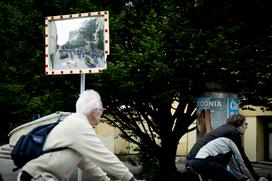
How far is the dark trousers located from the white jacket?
120 inches

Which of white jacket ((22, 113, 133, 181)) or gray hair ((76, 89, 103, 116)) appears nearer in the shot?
white jacket ((22, 113, 133, 181))

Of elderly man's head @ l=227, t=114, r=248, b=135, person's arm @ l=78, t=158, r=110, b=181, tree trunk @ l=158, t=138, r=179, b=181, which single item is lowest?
tree trunk @ l=158, t=138, r=179, b=181

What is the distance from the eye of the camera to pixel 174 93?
11.9 meters

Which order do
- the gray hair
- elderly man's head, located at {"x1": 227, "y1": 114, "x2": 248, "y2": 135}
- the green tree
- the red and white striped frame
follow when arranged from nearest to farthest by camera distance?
the gray hair
elderly man's head, located at {"x1": 227, "y1": 114, "x2": 248, "y2": 135}
the red and white striped frame
the green tree

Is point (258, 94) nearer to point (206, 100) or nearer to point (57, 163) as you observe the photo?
point (206, 100)

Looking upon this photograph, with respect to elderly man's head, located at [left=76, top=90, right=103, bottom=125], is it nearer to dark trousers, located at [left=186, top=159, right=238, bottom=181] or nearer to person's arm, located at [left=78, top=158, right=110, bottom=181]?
person's arm, located at [left=78, top=158, right=110, bottom=181]

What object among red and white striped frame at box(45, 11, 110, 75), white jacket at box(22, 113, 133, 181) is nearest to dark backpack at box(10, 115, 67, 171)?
white jacket at box(22, 113, 133, 181)

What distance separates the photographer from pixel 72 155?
4273 mm

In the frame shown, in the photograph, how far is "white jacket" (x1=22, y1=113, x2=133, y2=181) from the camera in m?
4.18

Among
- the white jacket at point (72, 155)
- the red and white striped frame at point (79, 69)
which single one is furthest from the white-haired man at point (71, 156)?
the red and white striped frame at point (79, 69)

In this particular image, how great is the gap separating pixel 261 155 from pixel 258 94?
36.9ft

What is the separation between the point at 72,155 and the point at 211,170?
3240mm

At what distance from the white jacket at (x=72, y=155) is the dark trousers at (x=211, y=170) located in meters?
3.04

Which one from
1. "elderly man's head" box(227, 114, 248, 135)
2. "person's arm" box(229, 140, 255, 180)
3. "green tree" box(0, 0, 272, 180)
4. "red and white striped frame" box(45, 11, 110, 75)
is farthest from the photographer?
"green tree" box(0, 0, 272, 180)
